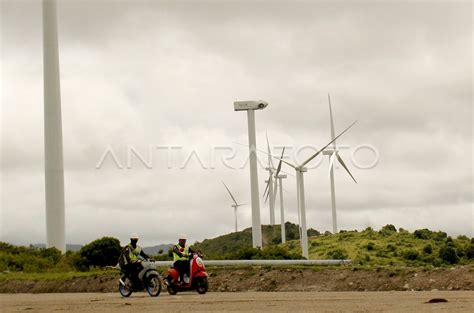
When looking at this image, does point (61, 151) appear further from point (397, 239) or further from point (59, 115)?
point (397, 239)

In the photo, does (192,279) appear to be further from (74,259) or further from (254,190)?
(254,190)

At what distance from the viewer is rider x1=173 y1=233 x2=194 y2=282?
3039cm

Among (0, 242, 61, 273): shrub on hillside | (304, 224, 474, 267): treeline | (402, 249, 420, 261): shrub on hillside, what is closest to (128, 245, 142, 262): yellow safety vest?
(0, 242, 61, 273): shrub on hillside

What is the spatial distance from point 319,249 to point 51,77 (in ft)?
118

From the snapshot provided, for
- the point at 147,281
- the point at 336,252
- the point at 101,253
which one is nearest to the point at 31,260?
the point at 101,253

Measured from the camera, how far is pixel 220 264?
39.5 meters

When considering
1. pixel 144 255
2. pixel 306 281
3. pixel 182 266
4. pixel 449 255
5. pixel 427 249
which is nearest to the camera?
pixel 144 255

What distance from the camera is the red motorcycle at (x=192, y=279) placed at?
30000mm

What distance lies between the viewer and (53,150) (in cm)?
5350

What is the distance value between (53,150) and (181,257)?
25.0 metres

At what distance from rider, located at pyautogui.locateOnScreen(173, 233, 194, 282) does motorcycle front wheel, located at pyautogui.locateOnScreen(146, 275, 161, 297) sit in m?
0.94

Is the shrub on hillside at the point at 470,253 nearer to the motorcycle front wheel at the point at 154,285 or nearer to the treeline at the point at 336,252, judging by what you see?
the treeline at the point at 336,252

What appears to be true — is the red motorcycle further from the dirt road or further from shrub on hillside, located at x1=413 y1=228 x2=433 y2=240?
shrub on hillside, located at x1=413 y1=228 x2=433 y2=240

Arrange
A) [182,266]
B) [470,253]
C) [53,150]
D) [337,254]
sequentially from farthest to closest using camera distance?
[337,254] < [470,253] < [53,150] < [182,266]
